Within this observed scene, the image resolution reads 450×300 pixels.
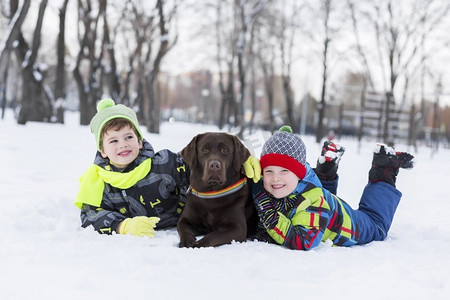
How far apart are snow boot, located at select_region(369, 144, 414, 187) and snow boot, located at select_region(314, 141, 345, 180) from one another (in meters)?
0.33

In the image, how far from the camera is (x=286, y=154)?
3412 mm

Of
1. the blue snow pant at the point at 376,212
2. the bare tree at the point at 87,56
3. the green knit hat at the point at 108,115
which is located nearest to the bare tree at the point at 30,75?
the bare tree at the point at 87,56

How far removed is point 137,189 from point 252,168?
1.01m

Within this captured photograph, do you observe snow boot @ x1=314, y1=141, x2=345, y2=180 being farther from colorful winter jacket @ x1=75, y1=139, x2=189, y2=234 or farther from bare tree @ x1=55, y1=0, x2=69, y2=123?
bare tree @ x1=55, y1=0, x2=69, y2=123

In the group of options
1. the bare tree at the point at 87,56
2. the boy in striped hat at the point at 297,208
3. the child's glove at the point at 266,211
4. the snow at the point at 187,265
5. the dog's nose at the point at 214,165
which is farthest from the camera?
the bare tree at the point at 87,56

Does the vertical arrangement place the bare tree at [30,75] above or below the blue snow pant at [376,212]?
above

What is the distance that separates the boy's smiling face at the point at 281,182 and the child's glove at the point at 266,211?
93mm

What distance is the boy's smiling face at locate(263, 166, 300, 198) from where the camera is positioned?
334cm

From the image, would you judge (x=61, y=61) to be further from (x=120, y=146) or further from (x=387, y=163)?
(x=387, y=163)

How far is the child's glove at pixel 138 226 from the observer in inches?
132

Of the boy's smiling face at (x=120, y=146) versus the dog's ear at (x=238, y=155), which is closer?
the dog's ear at (x=238, y=155)

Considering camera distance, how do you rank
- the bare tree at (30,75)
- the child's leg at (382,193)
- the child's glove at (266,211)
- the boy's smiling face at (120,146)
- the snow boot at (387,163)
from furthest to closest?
the bare tree at (30,75) < the snow boot at (387,163) < the child's leg at (382,193) < the boy's smiling face at (120,146) < the child's glove at (266,211)

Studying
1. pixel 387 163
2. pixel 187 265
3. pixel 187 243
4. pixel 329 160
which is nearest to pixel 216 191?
pixel 187 243

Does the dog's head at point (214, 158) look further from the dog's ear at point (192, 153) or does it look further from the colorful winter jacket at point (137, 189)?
the colorful winter jacket at point (137, 189)
